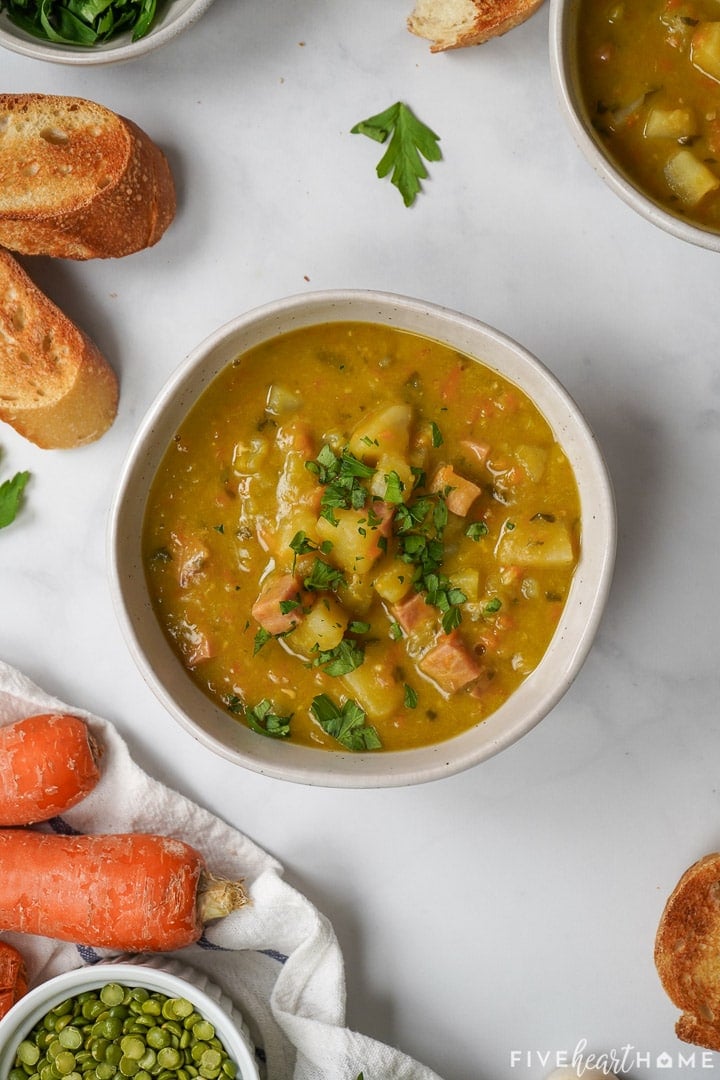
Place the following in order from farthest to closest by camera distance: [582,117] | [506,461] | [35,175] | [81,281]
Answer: [81,281]
[35,175]
[506,461]
[582,117]

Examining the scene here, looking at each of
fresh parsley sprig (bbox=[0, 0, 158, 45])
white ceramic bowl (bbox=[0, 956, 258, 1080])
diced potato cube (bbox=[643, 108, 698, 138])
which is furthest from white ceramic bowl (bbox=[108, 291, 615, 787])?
fresh parsley sprig (bbox=[0, 0, 158, 45])

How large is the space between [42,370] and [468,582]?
1.47 metres

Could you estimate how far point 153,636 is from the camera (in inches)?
115

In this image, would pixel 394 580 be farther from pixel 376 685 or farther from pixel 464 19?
pixel 464 19

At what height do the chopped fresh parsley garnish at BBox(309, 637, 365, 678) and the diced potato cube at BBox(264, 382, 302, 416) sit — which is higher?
the diced potato cube at BBox(264, 382, 302, 416)

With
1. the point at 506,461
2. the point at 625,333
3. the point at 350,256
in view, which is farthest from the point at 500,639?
the point at 350,256

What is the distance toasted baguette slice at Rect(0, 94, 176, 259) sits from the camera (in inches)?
118

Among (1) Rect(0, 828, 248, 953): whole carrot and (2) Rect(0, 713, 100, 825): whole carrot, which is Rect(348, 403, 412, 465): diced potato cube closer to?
(2) Rect(0, 713, 100, 825): whole carrot

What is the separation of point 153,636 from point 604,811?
5.16 ft

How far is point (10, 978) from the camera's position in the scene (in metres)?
3.29

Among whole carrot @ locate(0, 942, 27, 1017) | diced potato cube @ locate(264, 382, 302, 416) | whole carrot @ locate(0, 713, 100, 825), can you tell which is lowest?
whole carrot @ locate(0, 942, 27, 1017)

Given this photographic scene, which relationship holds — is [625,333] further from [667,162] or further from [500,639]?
[500,639]

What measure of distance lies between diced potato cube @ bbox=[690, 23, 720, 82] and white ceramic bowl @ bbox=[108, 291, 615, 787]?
0.88m

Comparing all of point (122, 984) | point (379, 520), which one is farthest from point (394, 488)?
point (122, 984)
